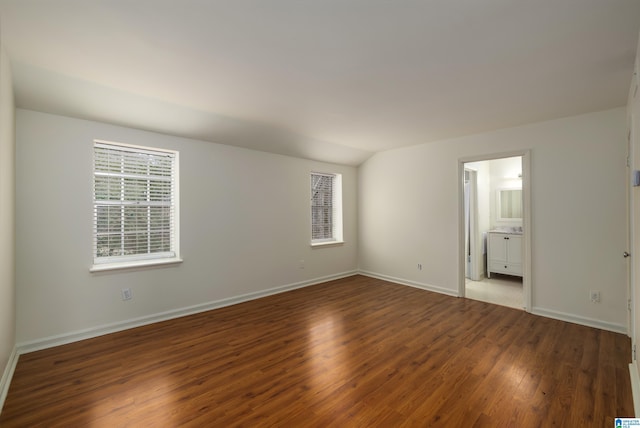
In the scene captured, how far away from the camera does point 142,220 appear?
3520mm

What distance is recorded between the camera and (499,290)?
489 cm

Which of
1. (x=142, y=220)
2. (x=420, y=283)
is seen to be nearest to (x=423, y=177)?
(x=420, y=283)

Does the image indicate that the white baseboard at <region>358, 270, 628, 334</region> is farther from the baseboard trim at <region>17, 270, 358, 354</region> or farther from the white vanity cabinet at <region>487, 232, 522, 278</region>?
the baseboard trim at <region>17, 270, 358, 354</region>

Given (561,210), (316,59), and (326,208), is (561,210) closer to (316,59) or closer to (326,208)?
(316,59)

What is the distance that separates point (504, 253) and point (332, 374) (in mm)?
4748

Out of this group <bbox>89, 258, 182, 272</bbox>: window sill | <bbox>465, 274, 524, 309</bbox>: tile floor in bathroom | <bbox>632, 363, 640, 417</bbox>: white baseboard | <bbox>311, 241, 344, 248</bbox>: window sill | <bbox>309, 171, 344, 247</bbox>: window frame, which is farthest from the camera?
<bbox>309, 171, 344, 247</bbox>: window frame

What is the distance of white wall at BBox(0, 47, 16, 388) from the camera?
2.05 meters

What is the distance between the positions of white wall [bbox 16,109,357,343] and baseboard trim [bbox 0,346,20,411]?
0.64 feet

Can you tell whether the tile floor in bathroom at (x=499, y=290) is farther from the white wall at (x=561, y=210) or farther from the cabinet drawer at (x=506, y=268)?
the white wall at (x=561, y=210)

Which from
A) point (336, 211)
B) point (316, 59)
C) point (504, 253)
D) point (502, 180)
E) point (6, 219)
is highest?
point (316, 59)

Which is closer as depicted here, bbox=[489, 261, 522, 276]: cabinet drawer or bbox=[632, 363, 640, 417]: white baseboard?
bbox=[632, 363, 640, 417]: white baseboard

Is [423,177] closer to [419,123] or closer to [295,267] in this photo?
[419,123]

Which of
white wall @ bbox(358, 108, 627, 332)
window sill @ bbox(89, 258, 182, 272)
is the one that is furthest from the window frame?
window sill @ bbox(89, 258, 182, 272)

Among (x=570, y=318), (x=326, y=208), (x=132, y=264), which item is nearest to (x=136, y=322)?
(x=132, y=264)
